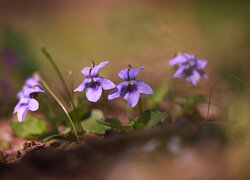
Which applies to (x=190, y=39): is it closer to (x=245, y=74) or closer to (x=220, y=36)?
(x=220, y=36)

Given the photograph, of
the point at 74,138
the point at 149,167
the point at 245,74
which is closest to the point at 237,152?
the point at 149,167

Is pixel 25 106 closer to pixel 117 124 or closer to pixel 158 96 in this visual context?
pixel 117 124

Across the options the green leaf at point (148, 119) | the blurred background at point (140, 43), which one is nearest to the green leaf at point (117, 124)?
the green leaf at point (148, 119)

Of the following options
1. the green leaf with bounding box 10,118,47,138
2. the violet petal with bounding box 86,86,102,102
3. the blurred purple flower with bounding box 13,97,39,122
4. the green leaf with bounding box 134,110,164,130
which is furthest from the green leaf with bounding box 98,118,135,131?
the green leaf with bounding box 10,118,47,138

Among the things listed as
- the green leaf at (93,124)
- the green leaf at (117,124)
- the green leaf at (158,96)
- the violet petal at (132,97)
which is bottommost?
the green leaf at (93,124)

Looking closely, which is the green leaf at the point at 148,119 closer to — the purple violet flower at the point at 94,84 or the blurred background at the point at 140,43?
the purple violet flower at the point at 94,84

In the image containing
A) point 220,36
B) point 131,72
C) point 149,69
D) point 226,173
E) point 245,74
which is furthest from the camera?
point 220,36
